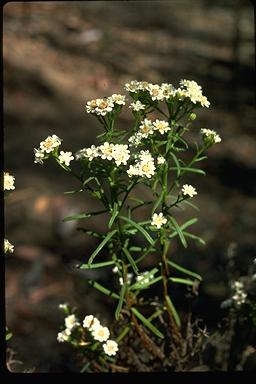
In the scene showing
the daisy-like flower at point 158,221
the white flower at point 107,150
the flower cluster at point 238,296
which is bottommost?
the flower cluster at point 238,296

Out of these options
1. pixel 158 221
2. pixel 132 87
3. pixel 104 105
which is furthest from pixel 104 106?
pixel 158 221

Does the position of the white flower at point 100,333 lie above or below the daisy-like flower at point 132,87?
below

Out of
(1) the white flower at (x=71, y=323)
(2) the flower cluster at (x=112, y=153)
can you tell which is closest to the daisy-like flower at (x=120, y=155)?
(2) the flower cluster at (x=112, y=153)

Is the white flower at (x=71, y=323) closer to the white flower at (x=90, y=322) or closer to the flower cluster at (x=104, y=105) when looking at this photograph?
the white flower at (x=90, y=322)

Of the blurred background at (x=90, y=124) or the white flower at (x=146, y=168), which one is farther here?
the blurred background at (x=90, y=124)

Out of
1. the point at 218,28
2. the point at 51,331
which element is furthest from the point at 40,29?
the point at 51,331

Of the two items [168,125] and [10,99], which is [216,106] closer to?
[10,99]

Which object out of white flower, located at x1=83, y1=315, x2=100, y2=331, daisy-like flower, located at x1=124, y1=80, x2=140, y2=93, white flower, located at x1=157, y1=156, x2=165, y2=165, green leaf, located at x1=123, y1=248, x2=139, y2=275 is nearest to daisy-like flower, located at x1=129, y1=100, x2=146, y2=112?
daisy-like flower, located at x1=124, y1=80, x2=140, y2=93

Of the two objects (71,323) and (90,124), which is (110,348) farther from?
(90,124)
